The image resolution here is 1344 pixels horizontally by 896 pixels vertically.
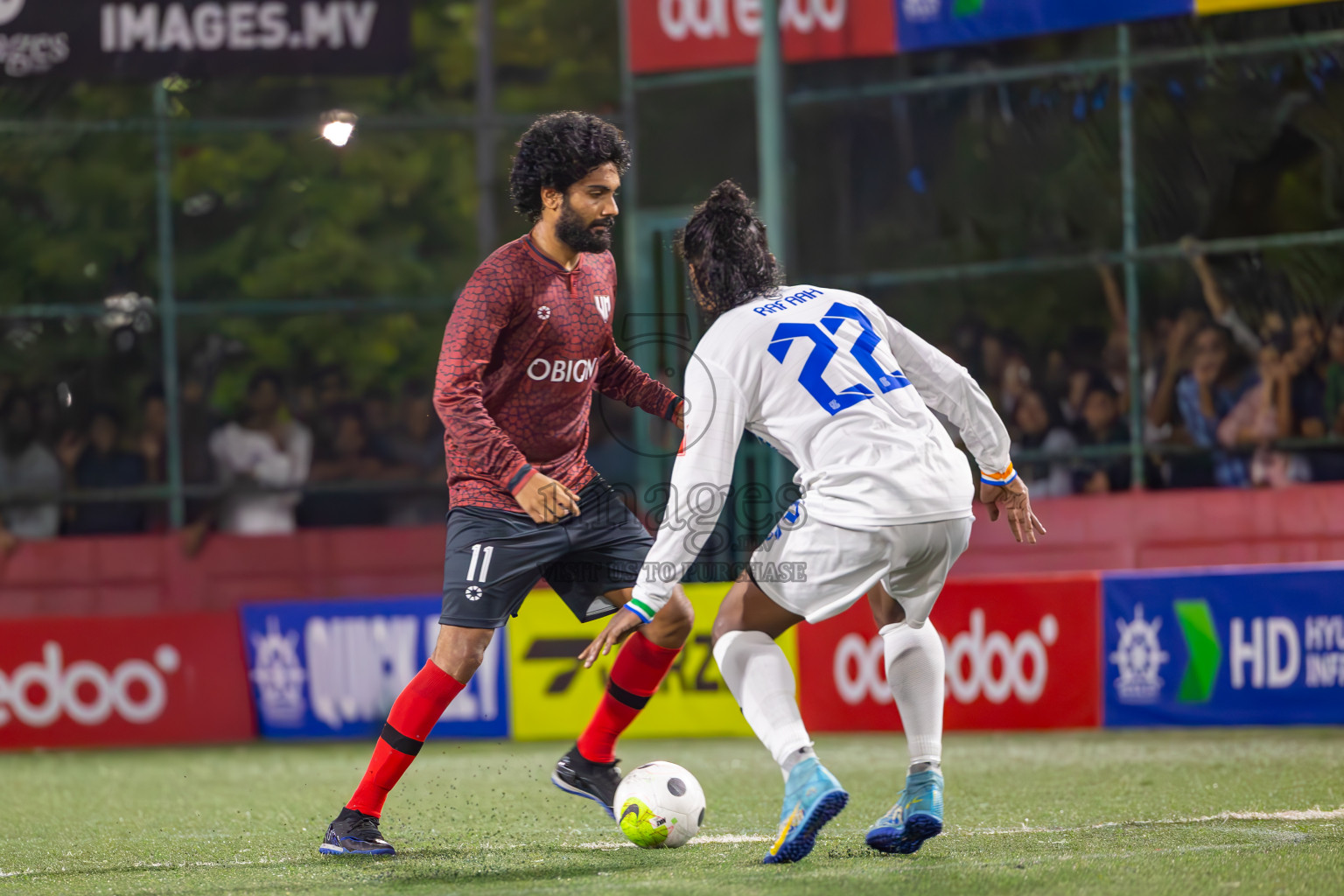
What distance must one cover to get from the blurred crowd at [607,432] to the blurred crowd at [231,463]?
0.04 ft

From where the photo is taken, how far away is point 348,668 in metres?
9.95

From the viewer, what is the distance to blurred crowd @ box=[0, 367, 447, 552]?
11.9 meters

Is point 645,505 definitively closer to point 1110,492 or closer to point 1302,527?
point 1110,492

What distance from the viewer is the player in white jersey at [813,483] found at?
170 inches

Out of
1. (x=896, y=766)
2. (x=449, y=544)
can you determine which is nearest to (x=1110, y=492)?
(x=896, y=766)

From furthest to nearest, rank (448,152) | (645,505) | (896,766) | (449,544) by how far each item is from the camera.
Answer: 1. (448,152)
2. (645,505)
3. (896,766)
4. (449,544)

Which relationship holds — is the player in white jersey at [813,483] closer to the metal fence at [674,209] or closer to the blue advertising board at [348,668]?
the blue advertising board at [348,668]

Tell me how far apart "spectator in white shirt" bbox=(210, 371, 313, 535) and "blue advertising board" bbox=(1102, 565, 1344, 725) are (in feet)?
20.2

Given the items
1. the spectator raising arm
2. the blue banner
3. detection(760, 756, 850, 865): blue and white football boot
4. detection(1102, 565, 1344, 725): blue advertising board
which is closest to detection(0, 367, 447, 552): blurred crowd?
the blue banner

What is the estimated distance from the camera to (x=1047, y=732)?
8.99 m

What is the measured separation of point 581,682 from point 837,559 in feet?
17.8

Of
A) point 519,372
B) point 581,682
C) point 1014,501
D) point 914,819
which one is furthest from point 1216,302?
point 914,819

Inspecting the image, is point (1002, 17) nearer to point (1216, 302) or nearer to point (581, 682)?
point (1216, 302)

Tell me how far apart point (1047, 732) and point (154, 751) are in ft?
17.5
